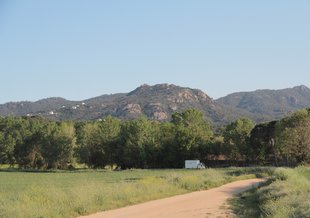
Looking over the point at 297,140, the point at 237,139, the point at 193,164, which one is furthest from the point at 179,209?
the point at 237,139

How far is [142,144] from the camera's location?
102 meters

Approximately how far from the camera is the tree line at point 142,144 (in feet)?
306

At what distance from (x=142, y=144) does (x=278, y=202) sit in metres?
81.1

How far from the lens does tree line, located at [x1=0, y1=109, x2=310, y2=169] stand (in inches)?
3666

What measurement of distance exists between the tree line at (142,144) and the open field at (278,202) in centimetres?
5219

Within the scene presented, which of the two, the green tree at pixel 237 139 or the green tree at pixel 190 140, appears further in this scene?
the green tree at pixel 190 140

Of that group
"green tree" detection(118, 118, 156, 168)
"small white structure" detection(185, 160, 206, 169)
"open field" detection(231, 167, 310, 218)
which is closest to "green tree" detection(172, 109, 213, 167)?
"small white structure" detection(185, 160, 206, 169)

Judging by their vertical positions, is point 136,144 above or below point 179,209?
above

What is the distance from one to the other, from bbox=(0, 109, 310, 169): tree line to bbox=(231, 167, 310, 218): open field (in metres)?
52.2

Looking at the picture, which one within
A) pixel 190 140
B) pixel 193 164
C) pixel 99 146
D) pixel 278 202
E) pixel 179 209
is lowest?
pixel 179 209

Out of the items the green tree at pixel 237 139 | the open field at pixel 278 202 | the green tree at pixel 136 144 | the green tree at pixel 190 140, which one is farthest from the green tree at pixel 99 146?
the open field at pixel 278 202

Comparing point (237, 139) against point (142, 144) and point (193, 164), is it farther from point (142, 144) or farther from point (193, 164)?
point (142, 144)

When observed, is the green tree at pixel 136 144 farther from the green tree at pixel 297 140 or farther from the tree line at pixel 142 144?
the green tree at pixel 297 140

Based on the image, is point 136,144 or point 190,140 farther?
point 136,144
